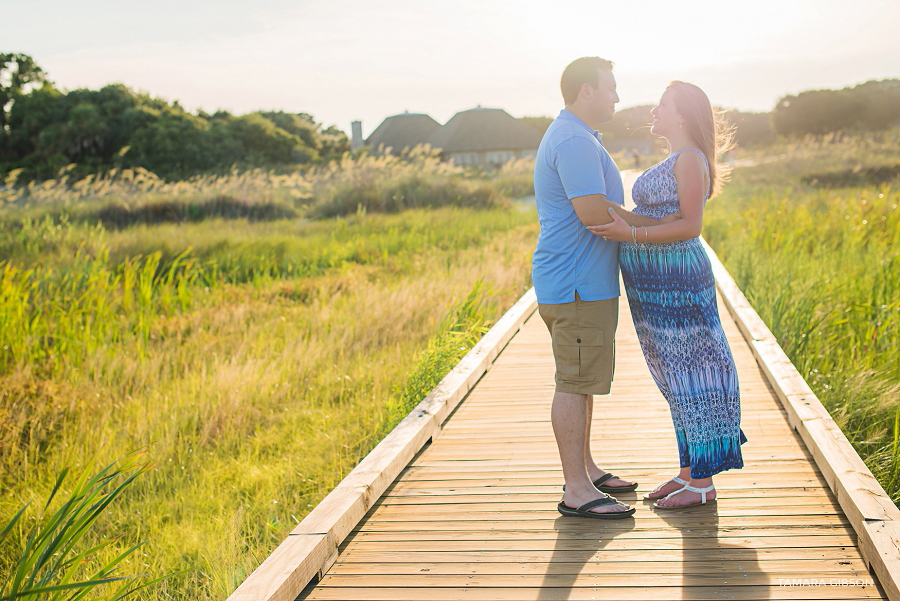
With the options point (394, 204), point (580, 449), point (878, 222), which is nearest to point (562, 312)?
point (580, 449)

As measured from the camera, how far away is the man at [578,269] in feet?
9.00

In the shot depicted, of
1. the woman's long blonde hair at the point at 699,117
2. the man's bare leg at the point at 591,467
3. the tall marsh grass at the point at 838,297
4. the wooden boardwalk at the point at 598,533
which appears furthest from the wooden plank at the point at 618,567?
the woman's long blonde hair at the point at 699,117

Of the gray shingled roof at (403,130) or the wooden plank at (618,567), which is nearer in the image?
the wooden plank at (618,567)

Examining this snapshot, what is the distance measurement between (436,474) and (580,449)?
0.84 m

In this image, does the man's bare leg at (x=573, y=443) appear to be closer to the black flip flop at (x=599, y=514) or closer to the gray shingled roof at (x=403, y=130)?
the black flip flop at (x=599, y=514)

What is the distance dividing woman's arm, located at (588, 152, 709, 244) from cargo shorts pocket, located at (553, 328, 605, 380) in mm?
401

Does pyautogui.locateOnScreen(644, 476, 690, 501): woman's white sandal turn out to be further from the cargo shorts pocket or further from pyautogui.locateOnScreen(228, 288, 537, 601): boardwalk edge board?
pyautogui.locateOnScreen(228, 288, 537, 601): boardwalk edge board

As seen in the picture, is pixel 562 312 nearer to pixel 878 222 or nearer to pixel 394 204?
pixel 878 222

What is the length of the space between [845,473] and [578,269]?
133 cm

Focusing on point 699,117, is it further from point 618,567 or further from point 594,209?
point 618,567

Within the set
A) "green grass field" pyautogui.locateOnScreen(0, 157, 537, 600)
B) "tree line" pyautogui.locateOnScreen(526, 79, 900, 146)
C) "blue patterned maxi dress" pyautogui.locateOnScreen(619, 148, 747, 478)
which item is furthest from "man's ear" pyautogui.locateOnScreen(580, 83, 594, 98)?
"tree line" pyautogui.locateOnScreen(526, 79, 900, 146)

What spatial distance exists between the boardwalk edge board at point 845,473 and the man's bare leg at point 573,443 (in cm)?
82

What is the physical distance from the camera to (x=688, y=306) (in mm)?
2814

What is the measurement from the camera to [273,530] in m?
3.87
